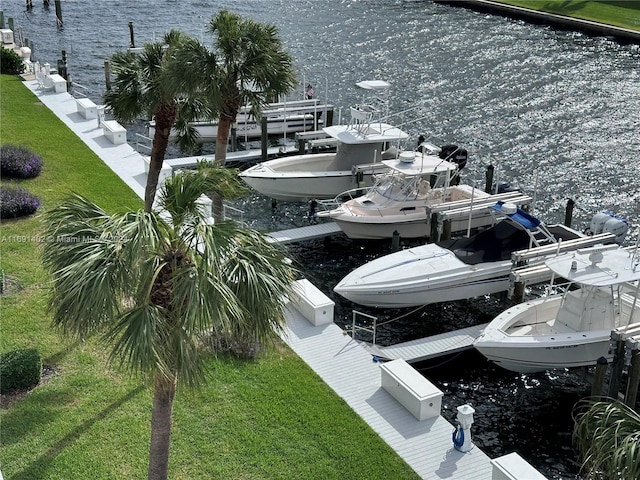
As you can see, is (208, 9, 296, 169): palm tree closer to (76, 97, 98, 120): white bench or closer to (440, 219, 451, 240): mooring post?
(440, 219, 451, 240): mooring post

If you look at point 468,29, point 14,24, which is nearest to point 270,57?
point 468,29

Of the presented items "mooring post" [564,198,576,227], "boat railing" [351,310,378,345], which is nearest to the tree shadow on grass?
"boat railing" [351,310,378,345]

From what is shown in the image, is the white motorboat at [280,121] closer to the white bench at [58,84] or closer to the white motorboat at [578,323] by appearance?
the white bench at [58,84]

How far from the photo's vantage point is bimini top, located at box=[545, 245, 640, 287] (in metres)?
19.6

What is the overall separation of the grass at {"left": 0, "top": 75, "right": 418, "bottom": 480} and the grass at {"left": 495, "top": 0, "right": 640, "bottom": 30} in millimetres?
49239

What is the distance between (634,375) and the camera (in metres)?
18.8

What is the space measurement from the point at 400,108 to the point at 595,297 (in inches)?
902

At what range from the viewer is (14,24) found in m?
58.0

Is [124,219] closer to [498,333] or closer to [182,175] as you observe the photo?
[182,175]

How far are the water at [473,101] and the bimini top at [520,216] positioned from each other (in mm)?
2503

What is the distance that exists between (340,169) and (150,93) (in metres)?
11.3

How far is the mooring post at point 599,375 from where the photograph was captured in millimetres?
18516

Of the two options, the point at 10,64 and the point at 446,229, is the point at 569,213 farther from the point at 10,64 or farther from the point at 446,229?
the point at 10,64

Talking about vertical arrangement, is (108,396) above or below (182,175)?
below
